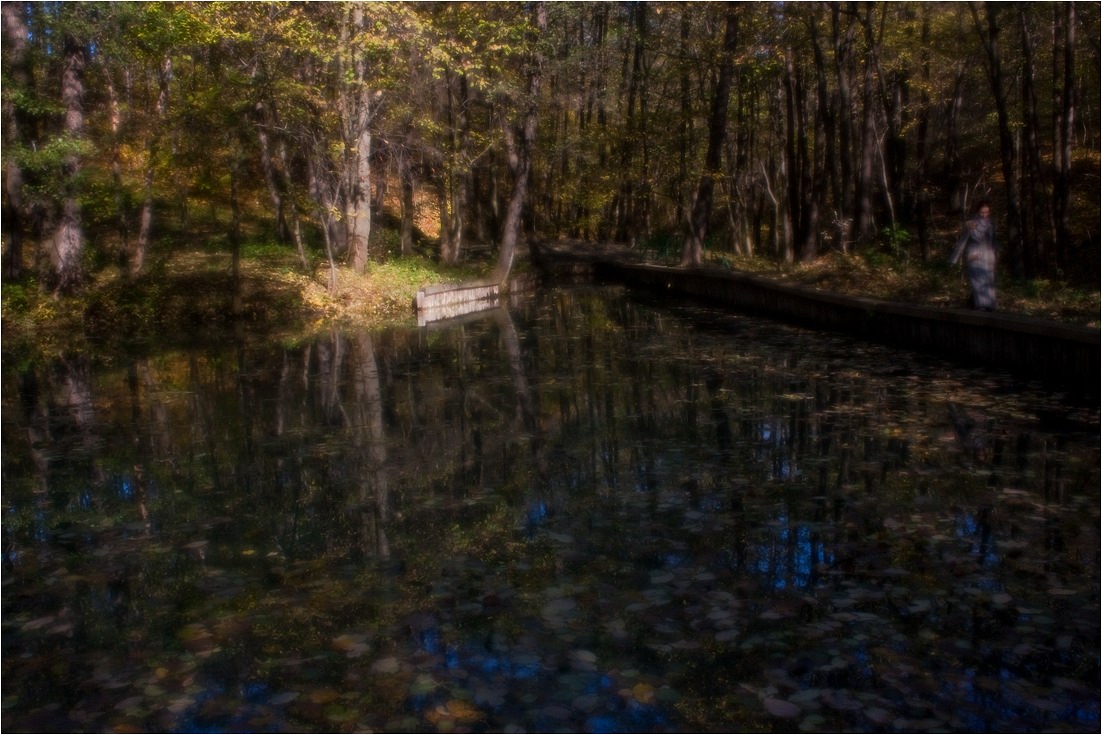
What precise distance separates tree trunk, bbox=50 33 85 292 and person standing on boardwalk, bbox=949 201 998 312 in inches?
756

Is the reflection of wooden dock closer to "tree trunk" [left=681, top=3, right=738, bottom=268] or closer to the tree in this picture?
"tree trunk" [left=681, top=3, right=738, bottom=268]

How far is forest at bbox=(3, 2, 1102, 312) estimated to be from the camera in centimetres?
Result: 2400

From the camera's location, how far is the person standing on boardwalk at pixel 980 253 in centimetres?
1481

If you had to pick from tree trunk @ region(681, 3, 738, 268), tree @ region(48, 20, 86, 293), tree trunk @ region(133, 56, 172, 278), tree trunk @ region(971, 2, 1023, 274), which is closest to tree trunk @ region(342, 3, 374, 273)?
tree trunk @ region(133, 56, 172, 278)

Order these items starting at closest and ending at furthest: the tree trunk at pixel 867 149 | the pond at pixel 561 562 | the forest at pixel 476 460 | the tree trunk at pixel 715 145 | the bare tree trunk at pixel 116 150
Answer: the pond at pixel 561 562 < the forest at pixel 476 460 < the bare tree trunk at pixel 116 150 < the tree trunk at pixel 867 149 < the tree trunk at pixel 715 145

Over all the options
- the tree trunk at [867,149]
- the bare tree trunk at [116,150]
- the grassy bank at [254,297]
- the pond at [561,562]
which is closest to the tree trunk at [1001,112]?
the tree trunk at [867,149]

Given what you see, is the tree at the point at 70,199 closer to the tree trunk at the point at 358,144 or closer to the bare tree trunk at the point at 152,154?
the bare tree trunk at the point at 152,154

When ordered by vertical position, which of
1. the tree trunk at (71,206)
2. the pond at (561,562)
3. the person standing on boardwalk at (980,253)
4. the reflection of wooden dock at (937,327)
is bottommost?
the pond at (561,562)

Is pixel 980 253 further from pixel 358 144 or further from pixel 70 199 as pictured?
pixel 70 199

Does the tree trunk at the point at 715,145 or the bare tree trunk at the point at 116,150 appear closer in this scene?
the bare tree trunk at the point at 116,150

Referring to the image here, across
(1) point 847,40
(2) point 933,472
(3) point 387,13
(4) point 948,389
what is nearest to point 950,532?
(2) point 933,472

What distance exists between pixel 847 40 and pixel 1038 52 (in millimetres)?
13313

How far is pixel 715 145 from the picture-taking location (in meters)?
32.2

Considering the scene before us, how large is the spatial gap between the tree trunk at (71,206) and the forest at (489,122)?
66mm
